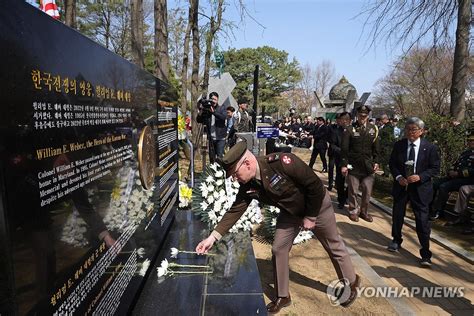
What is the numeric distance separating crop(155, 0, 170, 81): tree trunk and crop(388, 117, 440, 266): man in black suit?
6.26 meters

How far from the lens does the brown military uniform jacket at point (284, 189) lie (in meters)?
3.06

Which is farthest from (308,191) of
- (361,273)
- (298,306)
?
(361,273)

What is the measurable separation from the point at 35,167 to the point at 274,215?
412 cm

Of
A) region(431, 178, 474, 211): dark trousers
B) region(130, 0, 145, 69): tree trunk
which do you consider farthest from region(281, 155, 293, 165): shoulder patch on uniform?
region(130, 0, 145, 69): tree trunk

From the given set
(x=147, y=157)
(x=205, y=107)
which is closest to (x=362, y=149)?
(x=205, y=107)

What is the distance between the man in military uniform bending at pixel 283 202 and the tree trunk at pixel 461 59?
22.7 feet

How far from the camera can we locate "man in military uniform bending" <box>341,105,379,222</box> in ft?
20.8

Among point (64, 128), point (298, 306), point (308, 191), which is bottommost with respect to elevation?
point (298, 306)

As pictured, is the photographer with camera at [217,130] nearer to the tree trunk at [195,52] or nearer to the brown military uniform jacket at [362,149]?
the tree trunk at [195,52]

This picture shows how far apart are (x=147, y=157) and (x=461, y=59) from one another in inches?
328

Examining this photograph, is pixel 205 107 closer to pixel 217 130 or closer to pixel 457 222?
pixel 217 130

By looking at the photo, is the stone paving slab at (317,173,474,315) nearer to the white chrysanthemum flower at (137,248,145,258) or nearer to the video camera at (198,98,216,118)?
the white chrysanthemum flower at (137,248,145,258)

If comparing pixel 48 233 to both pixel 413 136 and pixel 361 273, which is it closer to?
pixel 361 273

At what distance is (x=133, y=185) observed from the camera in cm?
289
